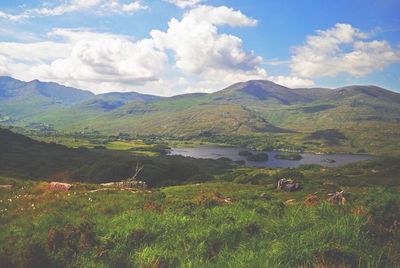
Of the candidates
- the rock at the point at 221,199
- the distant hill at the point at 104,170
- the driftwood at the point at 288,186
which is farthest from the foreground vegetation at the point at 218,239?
the distant hill at the point at 104,170

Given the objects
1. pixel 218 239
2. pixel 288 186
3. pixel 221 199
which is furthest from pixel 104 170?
pixel 218 239

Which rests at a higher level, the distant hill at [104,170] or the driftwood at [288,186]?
the driftwood at [288,186]

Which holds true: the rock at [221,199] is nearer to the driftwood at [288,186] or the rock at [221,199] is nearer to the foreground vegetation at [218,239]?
the foreground vegetation at [218,239]

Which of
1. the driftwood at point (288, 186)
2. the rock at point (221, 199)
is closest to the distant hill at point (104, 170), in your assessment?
the driftwood at point (288, 186)

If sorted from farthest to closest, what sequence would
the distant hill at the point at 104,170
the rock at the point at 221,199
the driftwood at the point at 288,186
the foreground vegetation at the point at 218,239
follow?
the distant hill at the point at 104,170 < the driftwood at the point at 288,186 < the rock at the point at 221,199 < the foreground vegetation at the point at 218,239

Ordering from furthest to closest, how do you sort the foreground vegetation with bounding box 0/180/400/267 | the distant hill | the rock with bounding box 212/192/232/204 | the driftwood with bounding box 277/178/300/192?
the distant hill → the driftwood with bounding box 277/178/300/192 → the rock with bounding box 212/192/232/204 → the foreground vegetation with bounding box 0/180/400/267

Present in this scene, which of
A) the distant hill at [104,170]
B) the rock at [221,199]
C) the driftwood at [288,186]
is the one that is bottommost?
the distant hill at [104,170]

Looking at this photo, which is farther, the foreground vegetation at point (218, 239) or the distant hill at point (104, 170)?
the distant hill at point (104, 170)

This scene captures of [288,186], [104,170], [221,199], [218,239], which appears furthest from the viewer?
[104,170]

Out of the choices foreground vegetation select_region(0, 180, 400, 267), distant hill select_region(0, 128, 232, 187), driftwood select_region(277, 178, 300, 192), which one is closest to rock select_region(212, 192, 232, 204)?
foreground vegetation select_region(0, 180, 400, 267)

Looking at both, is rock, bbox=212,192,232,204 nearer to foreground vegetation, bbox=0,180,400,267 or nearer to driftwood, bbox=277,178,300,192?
foreground vegetation, bbox=0,180,400,267

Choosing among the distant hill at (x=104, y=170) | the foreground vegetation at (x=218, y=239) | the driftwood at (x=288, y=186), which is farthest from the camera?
the distant hill at (x=104, y=170)

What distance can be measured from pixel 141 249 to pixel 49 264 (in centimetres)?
280

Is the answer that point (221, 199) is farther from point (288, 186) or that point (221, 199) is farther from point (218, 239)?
point (288, 186)
